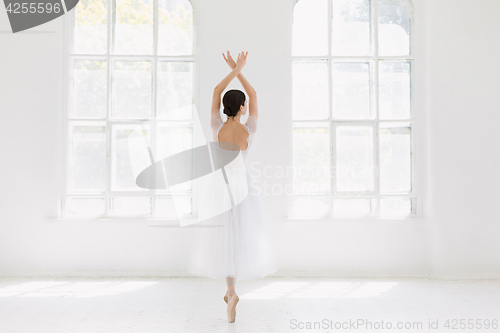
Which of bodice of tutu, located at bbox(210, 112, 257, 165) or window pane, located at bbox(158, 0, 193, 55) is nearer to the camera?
bodice of tutu, located at bbox(210, 112, 257, 165)

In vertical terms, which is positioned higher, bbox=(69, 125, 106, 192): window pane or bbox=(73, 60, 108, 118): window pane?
bbox=(73, 60, 108, 118): window pane

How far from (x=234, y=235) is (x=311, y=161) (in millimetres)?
1572

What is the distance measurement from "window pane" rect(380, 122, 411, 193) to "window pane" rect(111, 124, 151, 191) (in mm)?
2421

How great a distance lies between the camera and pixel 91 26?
12.4ft

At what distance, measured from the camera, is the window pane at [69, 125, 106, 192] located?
3754mm

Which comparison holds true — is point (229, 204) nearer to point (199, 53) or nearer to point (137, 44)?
point (199, 53)

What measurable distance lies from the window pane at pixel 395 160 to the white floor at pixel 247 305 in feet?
3.08

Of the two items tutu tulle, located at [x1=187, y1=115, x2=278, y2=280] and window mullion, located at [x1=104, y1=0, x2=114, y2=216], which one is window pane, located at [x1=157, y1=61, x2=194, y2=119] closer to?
window mullion, located at [x1=104, y1=0, x2=114, y2=216]

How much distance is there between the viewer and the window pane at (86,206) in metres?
3.75

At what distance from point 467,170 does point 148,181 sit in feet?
10.4

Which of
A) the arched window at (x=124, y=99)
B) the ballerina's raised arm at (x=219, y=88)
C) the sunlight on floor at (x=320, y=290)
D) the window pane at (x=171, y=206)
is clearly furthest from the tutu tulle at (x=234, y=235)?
the arched window at (x=124, y=99)

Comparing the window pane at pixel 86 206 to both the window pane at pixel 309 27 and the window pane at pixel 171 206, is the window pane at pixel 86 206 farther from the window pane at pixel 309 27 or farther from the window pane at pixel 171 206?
the window pane at pixel 309 27

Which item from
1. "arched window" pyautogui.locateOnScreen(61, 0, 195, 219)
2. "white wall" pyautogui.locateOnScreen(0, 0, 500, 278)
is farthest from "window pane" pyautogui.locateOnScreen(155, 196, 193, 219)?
"white wall" pyautogui.locateOnScreen(0, 0, 500, 278)

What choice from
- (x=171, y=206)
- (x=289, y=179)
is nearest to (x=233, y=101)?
(x=289, y=179)
